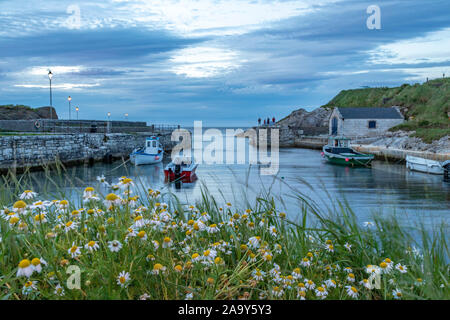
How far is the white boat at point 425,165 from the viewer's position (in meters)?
26.6

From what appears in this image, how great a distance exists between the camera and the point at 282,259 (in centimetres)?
362

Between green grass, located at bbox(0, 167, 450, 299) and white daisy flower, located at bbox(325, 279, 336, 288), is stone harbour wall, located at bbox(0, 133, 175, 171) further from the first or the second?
white daisy flower, located at bbox(325, 279, 336, 288)

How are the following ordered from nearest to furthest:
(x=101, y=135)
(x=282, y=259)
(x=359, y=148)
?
(x=282, y=259) < (x=101, y=135) < (x=359, y=148)

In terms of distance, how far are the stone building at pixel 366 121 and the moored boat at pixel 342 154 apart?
11995 millimetres

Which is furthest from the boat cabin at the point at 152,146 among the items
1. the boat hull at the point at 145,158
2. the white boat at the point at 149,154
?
the boat hull at the point at 145,158

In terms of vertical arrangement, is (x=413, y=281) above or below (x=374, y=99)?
Answer: below

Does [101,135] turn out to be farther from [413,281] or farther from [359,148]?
[413,281]

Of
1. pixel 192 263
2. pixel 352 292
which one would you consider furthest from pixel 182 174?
pixel 352 292

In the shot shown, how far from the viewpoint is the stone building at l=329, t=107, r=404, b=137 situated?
5231 centimetres

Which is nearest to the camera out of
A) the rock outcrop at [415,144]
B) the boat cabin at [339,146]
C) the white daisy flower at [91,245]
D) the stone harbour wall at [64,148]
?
the white daisy flower at [91,245]

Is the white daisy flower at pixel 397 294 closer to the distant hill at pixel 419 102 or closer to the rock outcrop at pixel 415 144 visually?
the rock outcrop at pixel 415 144

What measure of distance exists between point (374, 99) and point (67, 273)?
8251 centimetres

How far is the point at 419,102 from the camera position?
61.1 meters
